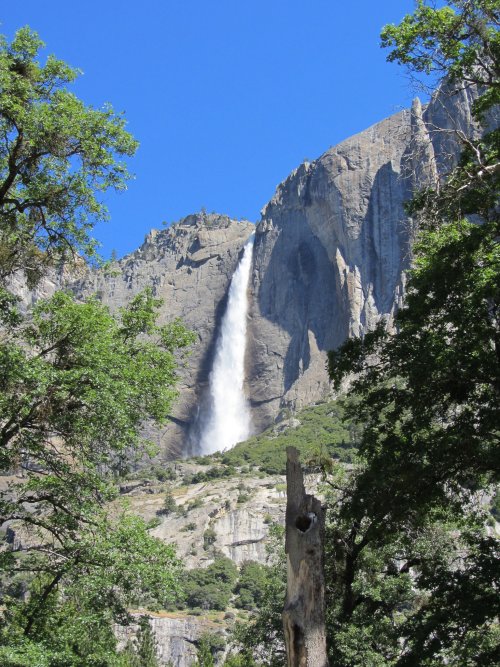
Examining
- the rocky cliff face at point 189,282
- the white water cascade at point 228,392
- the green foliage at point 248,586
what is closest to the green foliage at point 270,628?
the green foliage at point 248,586

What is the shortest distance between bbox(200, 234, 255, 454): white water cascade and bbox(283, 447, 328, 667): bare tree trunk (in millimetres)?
109190

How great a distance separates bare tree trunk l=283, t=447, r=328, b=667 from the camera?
764 centimetres

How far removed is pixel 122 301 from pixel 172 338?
12992 centimetres

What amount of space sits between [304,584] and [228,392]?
11226cm

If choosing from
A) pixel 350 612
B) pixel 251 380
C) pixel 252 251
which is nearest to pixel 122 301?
pixel 252 251

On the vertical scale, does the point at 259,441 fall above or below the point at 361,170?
below

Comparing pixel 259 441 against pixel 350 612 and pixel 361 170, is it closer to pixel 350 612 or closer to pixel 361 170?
pixel 361 170

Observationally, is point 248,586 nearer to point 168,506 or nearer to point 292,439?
point 168,506

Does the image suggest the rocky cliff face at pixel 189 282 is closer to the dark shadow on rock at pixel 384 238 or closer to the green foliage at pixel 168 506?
the green foliage at pixel 168 506

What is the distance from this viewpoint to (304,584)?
25.5ft

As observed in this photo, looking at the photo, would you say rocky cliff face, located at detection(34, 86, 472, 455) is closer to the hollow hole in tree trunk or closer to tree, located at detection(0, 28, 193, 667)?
tree, located at detection(0, 28, 193, 667)

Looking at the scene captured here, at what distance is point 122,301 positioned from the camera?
143000 mm

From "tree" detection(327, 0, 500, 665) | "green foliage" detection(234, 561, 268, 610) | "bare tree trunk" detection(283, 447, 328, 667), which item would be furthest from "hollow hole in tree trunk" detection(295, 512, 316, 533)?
"green foliage" detection(234, 561, 268, 610)

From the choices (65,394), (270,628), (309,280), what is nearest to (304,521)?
(65,394)
